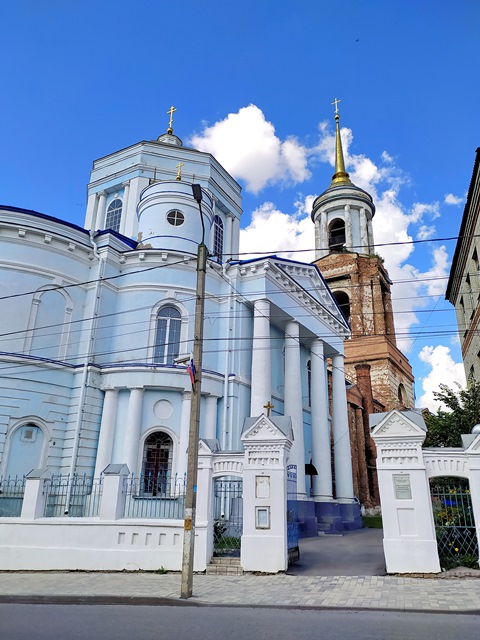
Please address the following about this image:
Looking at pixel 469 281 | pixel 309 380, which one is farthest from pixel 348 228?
pixel 469 281

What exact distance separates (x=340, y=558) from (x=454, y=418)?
7.25m

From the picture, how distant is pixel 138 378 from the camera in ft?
55.1

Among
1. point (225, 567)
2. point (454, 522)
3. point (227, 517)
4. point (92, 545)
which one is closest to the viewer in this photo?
point (454, 522)

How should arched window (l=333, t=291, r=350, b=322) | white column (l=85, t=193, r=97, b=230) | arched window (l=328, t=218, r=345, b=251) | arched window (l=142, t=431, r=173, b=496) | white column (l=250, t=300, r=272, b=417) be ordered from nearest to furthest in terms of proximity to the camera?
arched window (l=142, t=431, r=173, b=496), white column (l=250, t=300, r=272, b=417), white column (l=85, t=193, r=97, b=230), arched window (l=333, t=291, r=350, b=322), arched window (l=328, t=218, r=345, b=251)

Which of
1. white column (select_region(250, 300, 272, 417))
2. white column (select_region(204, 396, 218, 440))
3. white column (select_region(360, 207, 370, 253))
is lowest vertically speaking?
white column (select_region(204, 396, 218, 440))

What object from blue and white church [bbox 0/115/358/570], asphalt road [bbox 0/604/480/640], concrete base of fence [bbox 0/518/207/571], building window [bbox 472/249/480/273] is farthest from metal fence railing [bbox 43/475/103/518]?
building window [bbox 472/249/480/273]

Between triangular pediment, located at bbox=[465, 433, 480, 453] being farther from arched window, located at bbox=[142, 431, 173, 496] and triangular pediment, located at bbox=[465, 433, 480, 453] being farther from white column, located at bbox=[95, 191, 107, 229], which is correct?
white column, located at bbox=[95, 191, 107, 229]

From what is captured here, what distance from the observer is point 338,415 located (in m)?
24.9

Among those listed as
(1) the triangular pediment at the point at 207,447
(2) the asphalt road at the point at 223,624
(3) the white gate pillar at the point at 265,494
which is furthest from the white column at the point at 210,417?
(2) the asphalt road at the point at 223,624

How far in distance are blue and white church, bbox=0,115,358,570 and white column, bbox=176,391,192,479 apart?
38 mm

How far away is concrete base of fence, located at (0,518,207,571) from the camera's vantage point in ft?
35.8

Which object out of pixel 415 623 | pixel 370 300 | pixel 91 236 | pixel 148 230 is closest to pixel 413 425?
pixel 415 623

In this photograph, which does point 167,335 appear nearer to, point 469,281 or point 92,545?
point 92,545

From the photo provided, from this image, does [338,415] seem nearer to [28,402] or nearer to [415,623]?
[28,402]
